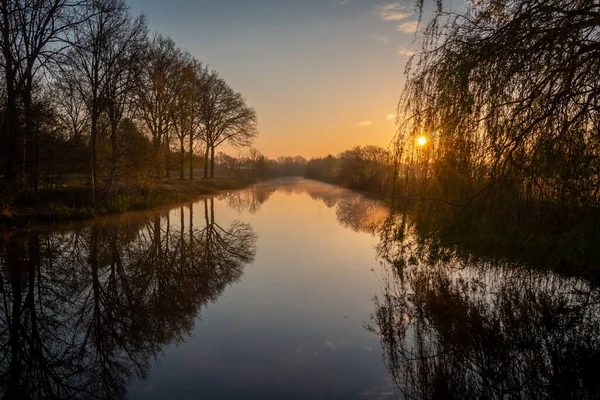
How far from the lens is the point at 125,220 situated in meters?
15.8

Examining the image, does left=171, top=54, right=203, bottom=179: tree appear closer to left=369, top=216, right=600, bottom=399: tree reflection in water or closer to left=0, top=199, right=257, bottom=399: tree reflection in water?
left=0, top=199, right=257, bottom=399: tree reflection in water

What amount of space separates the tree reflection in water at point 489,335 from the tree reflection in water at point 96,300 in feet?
10.3

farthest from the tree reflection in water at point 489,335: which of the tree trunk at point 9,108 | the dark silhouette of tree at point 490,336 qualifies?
the tree trunk at point 9,108

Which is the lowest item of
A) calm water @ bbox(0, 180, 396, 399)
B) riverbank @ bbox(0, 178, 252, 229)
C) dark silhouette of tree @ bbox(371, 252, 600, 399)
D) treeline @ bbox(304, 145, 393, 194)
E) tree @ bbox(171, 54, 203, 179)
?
calm water @ bbox(0, 180, 396, 399)

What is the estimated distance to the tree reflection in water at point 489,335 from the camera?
4207 mm

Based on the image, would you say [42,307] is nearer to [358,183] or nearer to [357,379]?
[357,379]

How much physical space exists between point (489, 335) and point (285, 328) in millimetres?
2847

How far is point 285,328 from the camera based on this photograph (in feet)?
19.2

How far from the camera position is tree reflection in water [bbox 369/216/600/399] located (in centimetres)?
Answer: 421

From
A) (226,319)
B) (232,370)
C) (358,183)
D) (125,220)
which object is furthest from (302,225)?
(358,183)

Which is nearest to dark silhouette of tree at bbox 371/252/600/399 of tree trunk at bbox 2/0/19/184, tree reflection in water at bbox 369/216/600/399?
tree reflection in water at bbox 369/216/600/399

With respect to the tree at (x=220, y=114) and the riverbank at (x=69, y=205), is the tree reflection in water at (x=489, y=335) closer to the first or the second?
the riverbank at (x=69, y=205)

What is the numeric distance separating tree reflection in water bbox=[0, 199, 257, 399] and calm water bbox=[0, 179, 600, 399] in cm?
3

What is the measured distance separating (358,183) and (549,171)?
1426 inches
